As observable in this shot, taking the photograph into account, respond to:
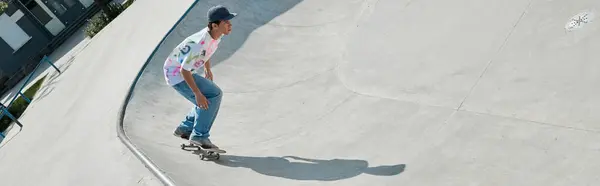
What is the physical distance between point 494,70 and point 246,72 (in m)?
4.26

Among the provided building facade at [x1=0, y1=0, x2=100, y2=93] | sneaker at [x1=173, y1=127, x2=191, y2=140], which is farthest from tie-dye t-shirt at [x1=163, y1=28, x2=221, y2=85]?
building facade at [x1=0, y1=0, x2=100, y2=93]

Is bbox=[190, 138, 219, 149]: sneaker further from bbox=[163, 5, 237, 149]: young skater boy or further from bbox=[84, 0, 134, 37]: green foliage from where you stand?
bbox=[84, 0, 134, 37]: green foliage

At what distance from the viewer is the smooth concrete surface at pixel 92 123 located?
6410 millimetres

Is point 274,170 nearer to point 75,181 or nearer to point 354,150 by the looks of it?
point 354,150

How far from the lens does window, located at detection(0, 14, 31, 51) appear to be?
29.0 metres

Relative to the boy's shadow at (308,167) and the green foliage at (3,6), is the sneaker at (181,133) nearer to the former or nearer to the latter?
the boy's shadow at (308,167)

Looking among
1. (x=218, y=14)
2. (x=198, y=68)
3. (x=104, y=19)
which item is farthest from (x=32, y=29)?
(x=218, y=14)

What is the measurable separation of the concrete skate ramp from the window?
23.9 m

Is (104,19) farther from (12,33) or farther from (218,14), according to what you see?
(218,14)

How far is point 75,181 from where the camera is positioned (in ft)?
21.5

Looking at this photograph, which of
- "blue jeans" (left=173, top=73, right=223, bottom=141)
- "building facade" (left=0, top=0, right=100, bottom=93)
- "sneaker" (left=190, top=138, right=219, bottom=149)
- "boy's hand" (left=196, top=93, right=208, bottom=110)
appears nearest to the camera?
"boy's hand" (left=196, top=93, right=208, bottom=110)

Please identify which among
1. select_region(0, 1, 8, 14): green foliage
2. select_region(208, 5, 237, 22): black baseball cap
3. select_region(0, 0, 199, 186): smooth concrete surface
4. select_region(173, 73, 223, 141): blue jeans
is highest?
select_region(0, 1, 8, 14): green foliage

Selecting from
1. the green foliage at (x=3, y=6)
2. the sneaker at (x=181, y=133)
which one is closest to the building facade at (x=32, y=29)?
the green foliage at (x=3, y=6)

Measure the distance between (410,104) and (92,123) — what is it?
508cm
